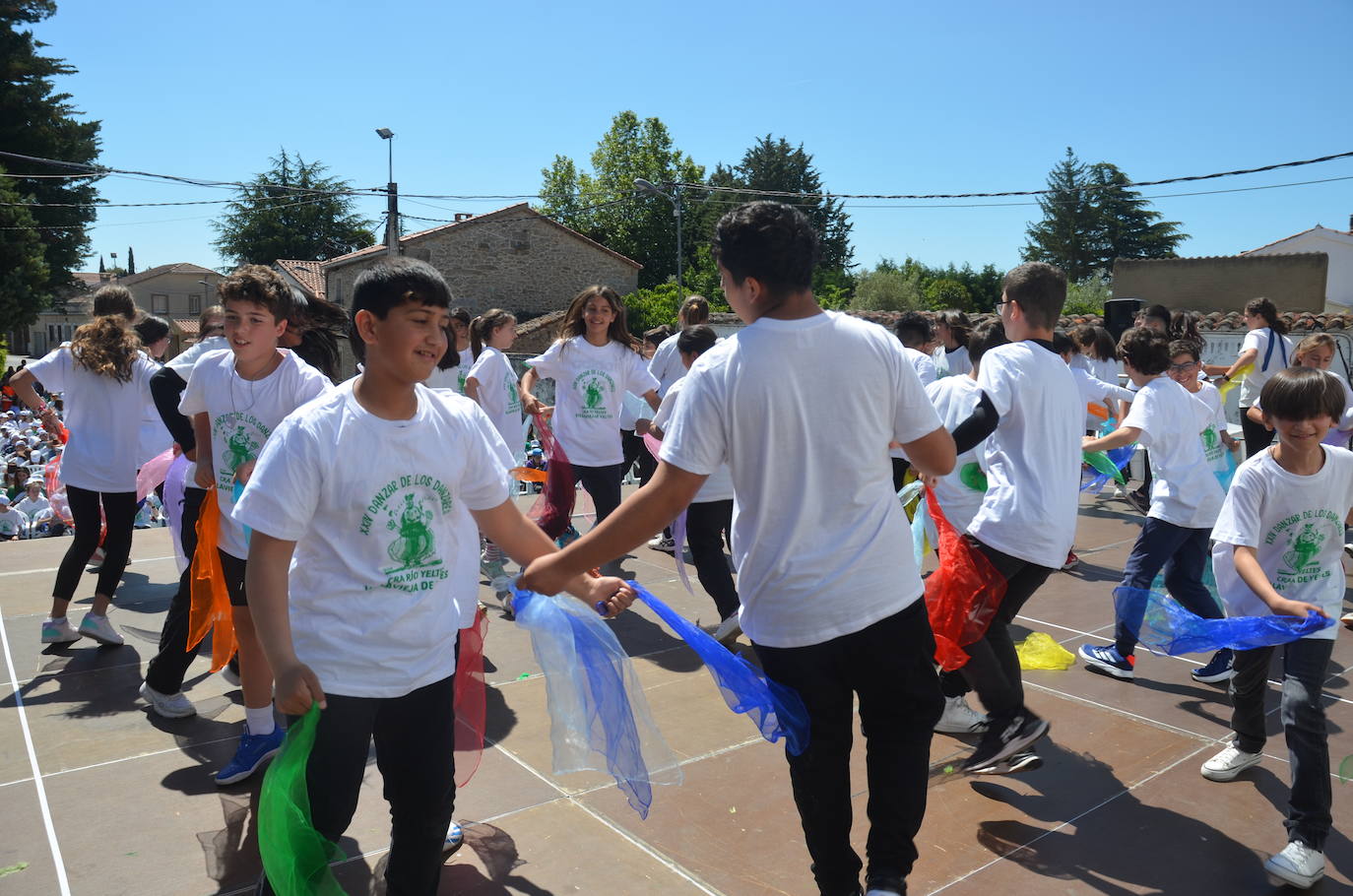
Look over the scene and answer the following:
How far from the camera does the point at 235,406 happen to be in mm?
3625

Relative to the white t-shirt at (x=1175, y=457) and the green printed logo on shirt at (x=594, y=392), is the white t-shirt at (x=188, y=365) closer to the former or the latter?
the green printed logo on shirt at (x=594, y=392)

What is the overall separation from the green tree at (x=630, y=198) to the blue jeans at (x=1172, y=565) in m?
57.6

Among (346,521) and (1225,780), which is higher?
(346,521)

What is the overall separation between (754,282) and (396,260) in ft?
2.94

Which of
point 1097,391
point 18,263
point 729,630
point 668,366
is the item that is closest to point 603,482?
point 729,630

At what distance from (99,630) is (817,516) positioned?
4.58 meters

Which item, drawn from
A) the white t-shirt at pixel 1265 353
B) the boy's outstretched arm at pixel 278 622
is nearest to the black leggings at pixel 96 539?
the boy's outstretched arm at pixel 278 622

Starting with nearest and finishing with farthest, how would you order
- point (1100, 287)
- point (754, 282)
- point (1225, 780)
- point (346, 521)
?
point (346, 521)
point (754, 282)
point (1225, 780)
point (1100, 287)

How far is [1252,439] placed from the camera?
24.4ft

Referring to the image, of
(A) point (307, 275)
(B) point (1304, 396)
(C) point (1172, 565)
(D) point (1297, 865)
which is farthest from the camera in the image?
(A) point (307, 275)

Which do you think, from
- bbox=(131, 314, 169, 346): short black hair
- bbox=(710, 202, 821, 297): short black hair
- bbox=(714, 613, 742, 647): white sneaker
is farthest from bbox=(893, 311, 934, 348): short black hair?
bbox=(131, 314, 169, 346): short black hair

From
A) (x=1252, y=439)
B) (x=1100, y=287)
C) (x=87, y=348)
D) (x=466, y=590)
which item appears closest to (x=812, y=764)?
(x=466, y=590)

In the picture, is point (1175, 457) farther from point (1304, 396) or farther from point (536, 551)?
point (536, 551)

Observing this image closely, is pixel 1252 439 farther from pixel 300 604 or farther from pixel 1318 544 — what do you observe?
pixel 300 604
